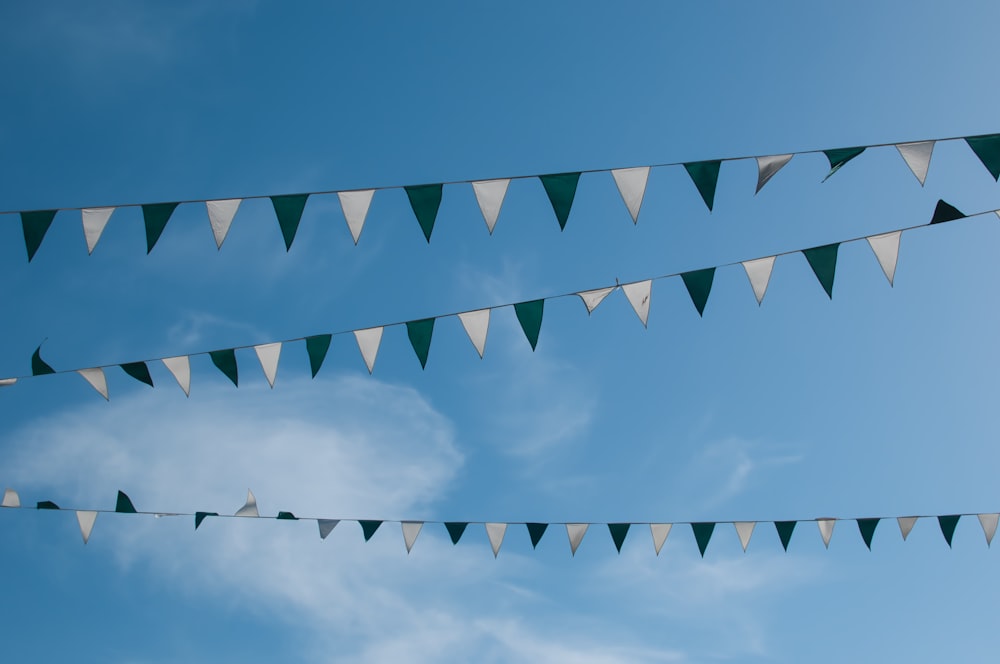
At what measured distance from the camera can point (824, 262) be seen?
457 centimetres

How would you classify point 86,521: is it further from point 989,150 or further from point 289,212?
point 989,150

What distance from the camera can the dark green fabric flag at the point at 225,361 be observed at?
5439mm

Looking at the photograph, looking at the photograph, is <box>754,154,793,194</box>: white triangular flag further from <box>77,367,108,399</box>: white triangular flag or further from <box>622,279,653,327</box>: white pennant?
<box>77,367,108,399</box>: white triangular flag

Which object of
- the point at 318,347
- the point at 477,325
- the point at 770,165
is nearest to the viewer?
the point at 770,165

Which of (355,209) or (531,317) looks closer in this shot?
(355,209)

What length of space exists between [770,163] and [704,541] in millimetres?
3704

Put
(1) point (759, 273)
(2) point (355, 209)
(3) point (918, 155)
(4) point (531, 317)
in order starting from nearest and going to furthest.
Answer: (3) point (918, 155)
(2) point (355, 209)
(1) point (759, 273)
(4) point (531, 317)

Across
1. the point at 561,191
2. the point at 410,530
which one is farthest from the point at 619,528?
the point at 561,191

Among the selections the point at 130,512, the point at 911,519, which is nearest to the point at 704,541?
the point at 911,519

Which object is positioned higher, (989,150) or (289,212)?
(989,150)

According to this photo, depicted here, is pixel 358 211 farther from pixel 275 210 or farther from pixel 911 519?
pixel 911 519

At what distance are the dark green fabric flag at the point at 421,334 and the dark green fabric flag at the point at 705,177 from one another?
1670mm

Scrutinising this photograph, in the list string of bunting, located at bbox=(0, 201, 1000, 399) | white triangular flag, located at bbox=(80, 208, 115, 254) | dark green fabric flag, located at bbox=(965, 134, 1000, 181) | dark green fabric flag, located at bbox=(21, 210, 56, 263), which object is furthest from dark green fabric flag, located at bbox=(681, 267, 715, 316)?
dark green fabric flag, located at bbox=(21, 210, 56, 263)

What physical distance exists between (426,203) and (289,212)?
0.68 meters
